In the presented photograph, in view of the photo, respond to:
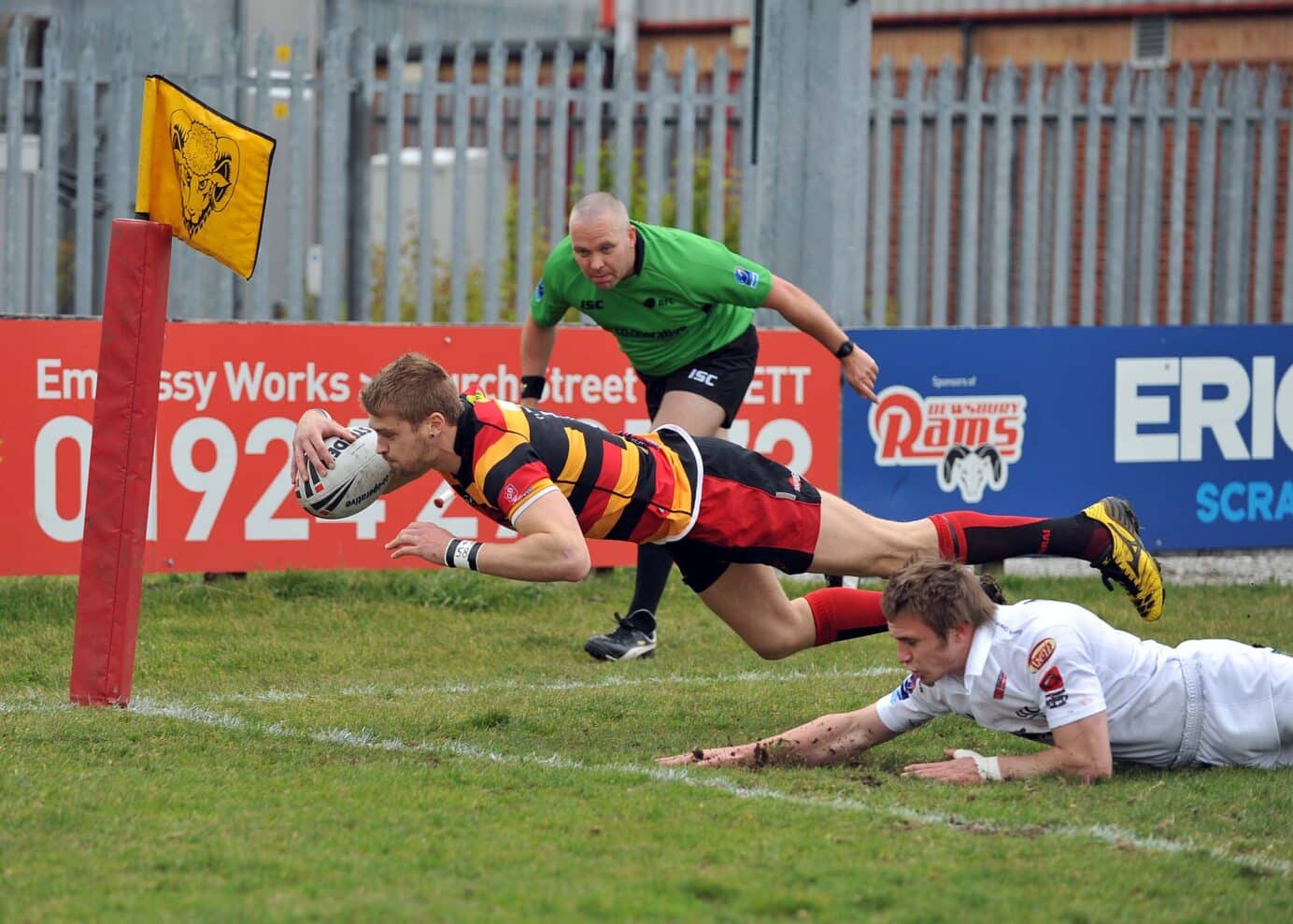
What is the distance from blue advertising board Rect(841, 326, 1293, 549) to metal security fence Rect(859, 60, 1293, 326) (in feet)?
5.05

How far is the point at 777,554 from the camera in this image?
6445 mm

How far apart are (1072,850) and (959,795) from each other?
A: 26.2 inches

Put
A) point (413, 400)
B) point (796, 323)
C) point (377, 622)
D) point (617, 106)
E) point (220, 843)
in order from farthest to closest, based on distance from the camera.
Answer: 1. point (617, 106)
2. point (377, 622)
3. point (796, 323)
4. point (413, 400)
5. point (220, 843)

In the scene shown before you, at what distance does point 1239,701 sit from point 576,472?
7.50ft

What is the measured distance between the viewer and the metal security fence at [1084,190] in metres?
12.3

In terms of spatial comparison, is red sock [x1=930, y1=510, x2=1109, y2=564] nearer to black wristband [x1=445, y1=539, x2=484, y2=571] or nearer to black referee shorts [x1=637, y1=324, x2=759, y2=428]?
black referee shorts [x1=637, y1=324, x2=759, y2=428]

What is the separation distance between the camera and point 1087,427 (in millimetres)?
11117

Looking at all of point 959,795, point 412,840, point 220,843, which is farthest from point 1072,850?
point 220,843

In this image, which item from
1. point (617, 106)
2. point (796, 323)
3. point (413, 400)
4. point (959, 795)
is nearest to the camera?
point (959, 795)

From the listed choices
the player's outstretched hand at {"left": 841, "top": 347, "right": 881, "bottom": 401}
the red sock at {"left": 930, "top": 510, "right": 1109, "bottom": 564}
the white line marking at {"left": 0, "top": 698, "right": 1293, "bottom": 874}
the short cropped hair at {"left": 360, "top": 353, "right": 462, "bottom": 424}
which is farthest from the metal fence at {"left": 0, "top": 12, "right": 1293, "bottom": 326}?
the short cropped hair at {"left": 360, "top": 353, "right": 462, "bottom": 424}

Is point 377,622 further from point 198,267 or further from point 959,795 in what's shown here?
point 959,795

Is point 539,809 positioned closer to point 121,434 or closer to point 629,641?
point 121,434

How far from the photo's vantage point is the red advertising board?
922cm

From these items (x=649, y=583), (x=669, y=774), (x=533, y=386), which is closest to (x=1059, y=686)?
(x=669, y=774)
